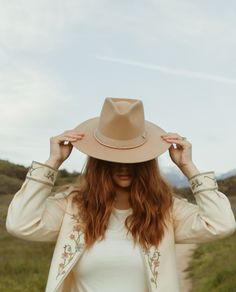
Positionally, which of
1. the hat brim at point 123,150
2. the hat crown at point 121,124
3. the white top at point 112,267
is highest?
the hat crown at point 121,124

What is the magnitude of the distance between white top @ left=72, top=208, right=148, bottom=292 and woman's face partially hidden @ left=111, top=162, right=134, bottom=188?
0.88 feet

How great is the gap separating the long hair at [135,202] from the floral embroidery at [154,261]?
1.6 inches

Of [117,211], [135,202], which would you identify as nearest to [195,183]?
[135,202]

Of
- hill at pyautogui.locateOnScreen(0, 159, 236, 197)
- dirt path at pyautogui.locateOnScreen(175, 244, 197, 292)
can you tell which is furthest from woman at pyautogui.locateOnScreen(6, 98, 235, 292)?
hill at pyautogui.locateOnScreen(0, 159, 236, 197)

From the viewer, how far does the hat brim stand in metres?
3.43

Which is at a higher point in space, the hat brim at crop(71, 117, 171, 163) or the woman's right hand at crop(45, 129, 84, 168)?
the hat brim at crop(71, 117, 171, 163)

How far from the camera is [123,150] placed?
3.51m

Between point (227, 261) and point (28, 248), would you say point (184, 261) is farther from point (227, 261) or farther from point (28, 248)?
point (28, 248)

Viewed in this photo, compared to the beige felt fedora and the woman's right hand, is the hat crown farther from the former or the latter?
the woman's right hand

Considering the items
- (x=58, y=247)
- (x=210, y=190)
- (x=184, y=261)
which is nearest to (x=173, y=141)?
(x=210, y=190)

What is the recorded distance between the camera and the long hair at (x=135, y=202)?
11.3 ft

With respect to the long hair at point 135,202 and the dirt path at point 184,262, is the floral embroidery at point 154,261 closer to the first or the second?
the long hair at point 135,202

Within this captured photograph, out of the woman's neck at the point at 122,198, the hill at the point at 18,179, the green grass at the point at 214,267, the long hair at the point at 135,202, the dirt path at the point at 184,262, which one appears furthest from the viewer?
the hill at the point at 18,179

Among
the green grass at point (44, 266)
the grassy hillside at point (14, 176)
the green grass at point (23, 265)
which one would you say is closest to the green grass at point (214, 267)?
the green grass at point (44, 266)
